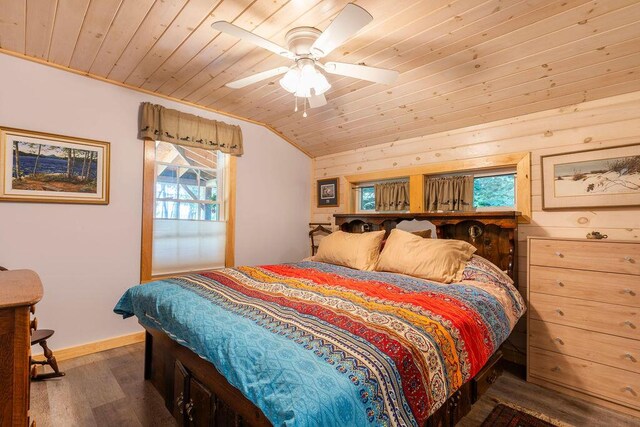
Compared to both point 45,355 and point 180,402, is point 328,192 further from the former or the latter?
point 45,355

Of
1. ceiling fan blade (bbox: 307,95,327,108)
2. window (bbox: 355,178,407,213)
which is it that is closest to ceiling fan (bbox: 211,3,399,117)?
ceiling fan blade (bbox: 307,95,327,108)

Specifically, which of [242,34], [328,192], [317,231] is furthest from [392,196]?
[242,34]

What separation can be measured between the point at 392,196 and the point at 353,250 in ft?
3.34

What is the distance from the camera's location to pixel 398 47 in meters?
2.16

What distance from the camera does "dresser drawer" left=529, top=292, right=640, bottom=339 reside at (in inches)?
78.3

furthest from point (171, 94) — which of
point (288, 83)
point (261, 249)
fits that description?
point (261, 249)

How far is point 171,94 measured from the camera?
312 centimetres

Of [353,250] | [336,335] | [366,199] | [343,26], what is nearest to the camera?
[336,335]

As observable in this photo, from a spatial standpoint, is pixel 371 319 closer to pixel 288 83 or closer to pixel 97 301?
pixel 288 83

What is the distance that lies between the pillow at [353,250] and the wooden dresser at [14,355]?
2220 mm

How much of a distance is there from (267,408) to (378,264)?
1913mm

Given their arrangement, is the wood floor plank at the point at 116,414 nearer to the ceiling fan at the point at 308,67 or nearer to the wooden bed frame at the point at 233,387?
the wooden bed frame at the point at 233,387

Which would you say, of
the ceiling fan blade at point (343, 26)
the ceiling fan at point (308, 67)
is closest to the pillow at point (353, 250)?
the ceiling fan at point (308, 67)

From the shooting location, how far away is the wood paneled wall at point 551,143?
222cm
